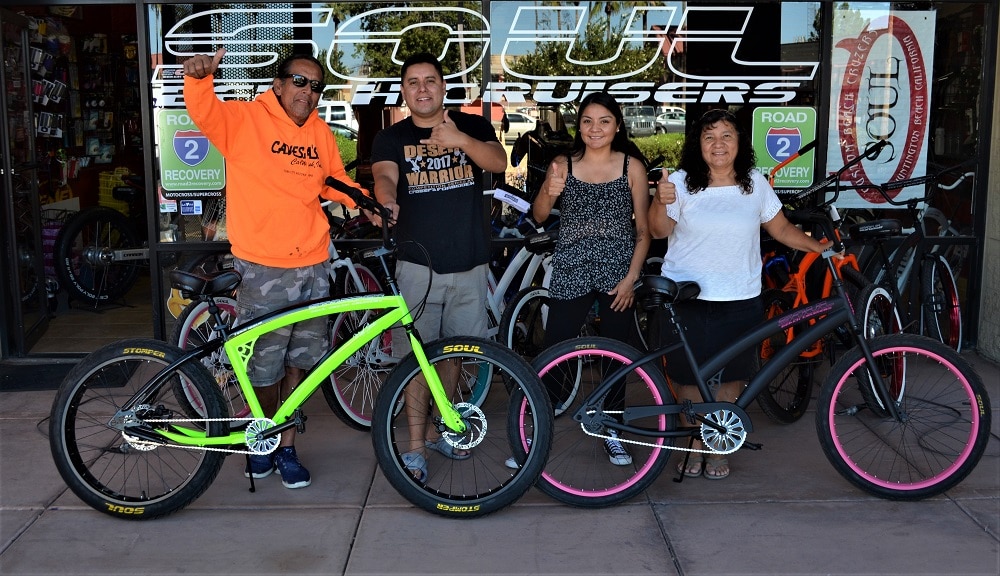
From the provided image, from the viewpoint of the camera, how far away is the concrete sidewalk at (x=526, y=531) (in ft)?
11.8

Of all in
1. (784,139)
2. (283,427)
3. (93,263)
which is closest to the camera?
(283,427)

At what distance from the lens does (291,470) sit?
171 inches

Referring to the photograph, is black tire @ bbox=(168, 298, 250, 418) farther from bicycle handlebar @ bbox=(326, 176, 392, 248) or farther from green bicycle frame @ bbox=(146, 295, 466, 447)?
bicycle handlebar @ bbox=(326, 176, 392, 248)

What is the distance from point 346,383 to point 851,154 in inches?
137

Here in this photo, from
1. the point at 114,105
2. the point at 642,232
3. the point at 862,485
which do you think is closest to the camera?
the point at 862,485

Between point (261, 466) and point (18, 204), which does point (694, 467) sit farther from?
point (18, 204)

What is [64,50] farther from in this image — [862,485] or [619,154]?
[862,485]

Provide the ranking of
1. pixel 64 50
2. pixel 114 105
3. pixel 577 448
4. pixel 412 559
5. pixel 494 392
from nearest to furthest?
pixel 412 559 < pixel 577 448 < pixel 494 392 < pixel 64 50 < pixel 114 105

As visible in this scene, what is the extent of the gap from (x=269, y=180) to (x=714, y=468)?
2317mm

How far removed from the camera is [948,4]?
20.1 feet

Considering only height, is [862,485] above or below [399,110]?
below

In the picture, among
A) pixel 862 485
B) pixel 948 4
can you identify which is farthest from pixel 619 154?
pixel 948 4

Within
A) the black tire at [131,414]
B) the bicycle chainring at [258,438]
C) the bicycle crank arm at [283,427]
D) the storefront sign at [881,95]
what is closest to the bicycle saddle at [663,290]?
the bicycle crank arm at [283,427]

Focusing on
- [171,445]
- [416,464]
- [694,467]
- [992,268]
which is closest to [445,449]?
[416,464]
